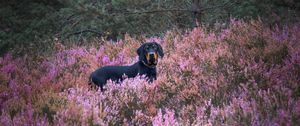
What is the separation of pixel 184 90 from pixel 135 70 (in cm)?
186

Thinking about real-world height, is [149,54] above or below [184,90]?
above

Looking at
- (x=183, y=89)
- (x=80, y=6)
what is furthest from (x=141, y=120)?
(x=80, y=6)

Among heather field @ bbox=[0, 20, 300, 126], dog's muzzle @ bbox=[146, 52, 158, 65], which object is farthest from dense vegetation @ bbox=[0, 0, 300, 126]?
dog's muzzle @ bbox=[146, 52, 158, 65]

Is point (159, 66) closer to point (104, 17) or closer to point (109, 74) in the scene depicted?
point (109, 74)

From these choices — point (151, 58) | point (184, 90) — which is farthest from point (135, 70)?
point (184, 90)

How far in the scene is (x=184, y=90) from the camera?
6340mm

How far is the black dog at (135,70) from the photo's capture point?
24.9 ft

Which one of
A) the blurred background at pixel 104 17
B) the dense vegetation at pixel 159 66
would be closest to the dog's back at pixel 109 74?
the dense vegetation at pixel 159 66

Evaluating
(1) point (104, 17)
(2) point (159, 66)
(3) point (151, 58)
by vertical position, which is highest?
(1) point (104, 17)

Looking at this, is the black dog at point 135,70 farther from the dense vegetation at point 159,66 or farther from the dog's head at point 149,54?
the dense vegetation at point 159,66

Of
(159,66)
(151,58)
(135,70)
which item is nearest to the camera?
(151,58)

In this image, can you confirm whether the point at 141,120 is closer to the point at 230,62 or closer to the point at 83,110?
the point at 83,110

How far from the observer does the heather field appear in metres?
5.07

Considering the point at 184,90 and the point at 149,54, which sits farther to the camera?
the point at 149,54
